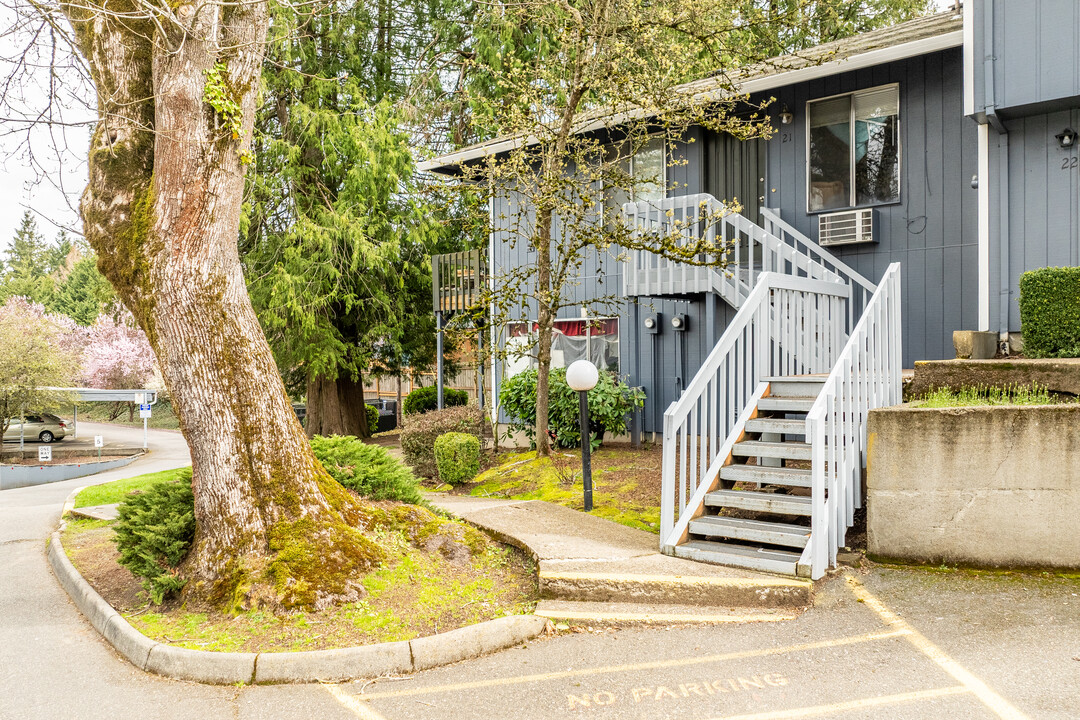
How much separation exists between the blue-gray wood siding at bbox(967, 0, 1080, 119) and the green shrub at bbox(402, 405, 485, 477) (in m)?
7.72

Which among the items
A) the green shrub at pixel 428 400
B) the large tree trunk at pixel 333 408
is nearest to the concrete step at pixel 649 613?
the large tree trunk at pixel 333 408

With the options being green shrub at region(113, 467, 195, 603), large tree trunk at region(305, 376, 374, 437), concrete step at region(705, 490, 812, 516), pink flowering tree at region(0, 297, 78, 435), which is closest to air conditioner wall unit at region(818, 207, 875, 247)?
concrete step at region(705, 490, 812, 516)

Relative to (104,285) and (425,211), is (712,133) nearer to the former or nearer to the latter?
(425,211)

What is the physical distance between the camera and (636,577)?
525 cm

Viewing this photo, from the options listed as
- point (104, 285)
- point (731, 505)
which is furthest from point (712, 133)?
point (104, 285)

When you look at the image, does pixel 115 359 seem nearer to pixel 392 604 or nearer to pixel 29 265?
pixel 29 265

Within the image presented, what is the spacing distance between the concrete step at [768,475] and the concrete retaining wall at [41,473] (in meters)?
20.5

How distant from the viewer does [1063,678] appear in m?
3.87

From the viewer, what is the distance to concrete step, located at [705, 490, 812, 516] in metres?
5.74

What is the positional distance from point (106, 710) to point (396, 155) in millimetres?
14925

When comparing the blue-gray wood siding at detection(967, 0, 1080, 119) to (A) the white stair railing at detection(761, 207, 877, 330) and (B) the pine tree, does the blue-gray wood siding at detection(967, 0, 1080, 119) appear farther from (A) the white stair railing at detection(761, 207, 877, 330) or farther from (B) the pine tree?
(B) the pine tree

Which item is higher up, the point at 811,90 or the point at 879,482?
the point at 811,90

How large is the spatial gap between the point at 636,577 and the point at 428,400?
17641 mm

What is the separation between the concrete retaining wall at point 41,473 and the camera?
20.5 m
